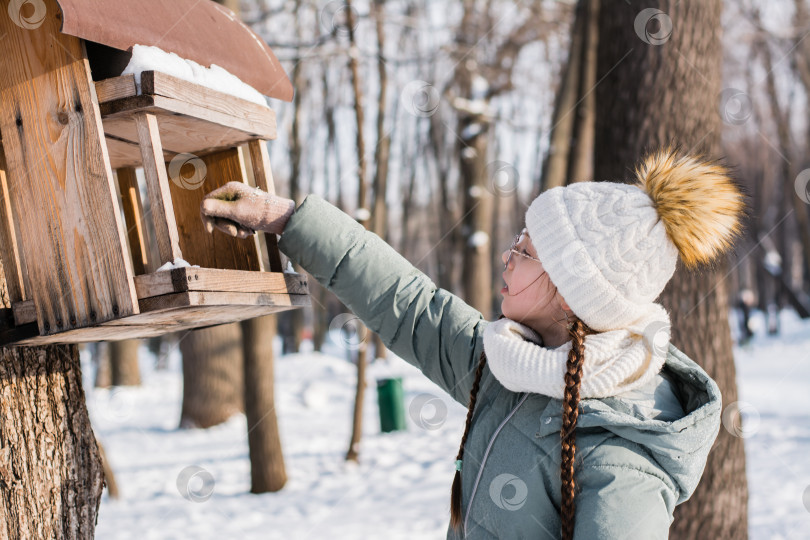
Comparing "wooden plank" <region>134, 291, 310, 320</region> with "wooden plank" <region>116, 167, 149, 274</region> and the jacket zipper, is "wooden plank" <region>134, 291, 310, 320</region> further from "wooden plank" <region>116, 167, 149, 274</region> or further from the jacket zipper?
the jacket zipper

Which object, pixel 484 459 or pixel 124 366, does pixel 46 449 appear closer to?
pixel 484 459

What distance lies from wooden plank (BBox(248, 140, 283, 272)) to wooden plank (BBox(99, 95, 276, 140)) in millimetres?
50

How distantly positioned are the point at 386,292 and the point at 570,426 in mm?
685

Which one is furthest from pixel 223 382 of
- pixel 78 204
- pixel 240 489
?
pixel 78 204

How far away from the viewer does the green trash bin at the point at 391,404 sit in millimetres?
7984

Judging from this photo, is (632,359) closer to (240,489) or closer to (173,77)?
(173,77)

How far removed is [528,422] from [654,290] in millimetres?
448

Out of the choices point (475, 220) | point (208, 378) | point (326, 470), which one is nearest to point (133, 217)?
point (326, 470)

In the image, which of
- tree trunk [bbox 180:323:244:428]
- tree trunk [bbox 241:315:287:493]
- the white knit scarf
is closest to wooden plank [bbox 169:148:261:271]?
the white knit scarf

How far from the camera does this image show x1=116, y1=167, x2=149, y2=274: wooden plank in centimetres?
247

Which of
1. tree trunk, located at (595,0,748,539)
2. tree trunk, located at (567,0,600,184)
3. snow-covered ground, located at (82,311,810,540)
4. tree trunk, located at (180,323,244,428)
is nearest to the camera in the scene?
tree trunk, located at (595,0,748,539)

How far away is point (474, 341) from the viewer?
2109 mm

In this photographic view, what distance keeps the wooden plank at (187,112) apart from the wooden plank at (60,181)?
0.21 feet

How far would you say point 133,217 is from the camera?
8.21ft
